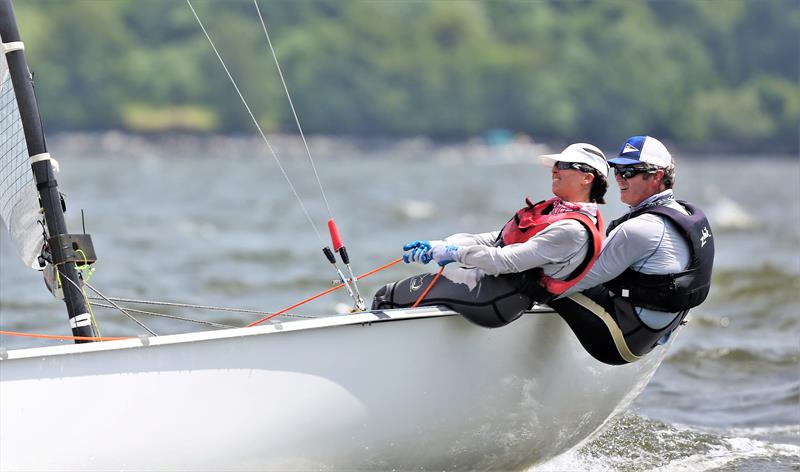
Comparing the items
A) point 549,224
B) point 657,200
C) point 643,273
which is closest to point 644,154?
point 657,200

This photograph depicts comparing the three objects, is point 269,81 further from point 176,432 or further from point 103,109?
point 176,432

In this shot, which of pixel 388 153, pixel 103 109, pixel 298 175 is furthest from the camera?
pixel 103 109

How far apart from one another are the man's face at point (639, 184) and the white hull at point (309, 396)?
55 centimetres

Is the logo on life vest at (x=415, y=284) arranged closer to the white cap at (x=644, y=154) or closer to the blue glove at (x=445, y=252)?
the blue glove at (x=445, y=252)

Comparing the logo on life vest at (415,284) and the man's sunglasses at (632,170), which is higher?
the man's sunglasses at (632,170)


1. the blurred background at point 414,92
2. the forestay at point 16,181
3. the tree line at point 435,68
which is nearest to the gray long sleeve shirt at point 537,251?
the forestay at point 16,181

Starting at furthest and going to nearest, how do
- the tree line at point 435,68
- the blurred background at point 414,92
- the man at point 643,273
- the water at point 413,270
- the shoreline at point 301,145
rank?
1. the tree line at point 435,68
2. the shoreline at point 301,145
3. the blurred background at point 414,92
4. the water at point 413,270
5. the man at point 643,273

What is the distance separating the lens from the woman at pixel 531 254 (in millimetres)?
3916

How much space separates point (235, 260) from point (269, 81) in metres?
96.2

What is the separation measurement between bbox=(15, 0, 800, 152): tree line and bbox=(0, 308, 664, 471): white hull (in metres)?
96.3

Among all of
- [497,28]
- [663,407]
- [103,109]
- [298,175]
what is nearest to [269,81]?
[103,109]

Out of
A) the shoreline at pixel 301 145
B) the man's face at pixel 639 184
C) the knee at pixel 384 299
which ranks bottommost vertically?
the knee at pixel 384 299

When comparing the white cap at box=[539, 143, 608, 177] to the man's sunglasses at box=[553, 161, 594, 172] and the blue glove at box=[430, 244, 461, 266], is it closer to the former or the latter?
the man's sunglasses at box=[553, 161, 594, 172]

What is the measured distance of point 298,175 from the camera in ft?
155
